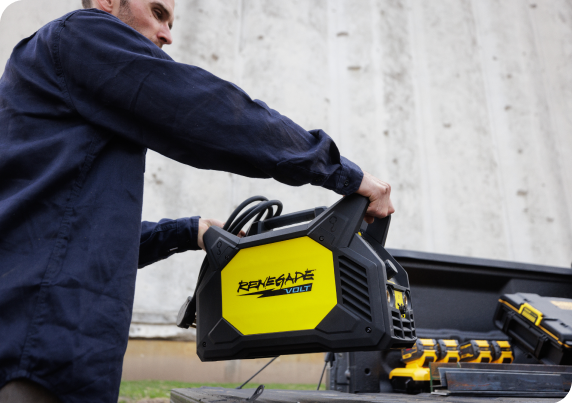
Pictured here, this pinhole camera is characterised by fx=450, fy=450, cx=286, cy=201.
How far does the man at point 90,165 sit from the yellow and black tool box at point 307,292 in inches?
4.8

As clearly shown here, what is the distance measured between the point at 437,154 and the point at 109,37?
4.19 m

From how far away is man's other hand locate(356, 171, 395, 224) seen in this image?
928 millimetres

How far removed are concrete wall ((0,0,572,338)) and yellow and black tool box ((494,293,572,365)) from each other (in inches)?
80.0

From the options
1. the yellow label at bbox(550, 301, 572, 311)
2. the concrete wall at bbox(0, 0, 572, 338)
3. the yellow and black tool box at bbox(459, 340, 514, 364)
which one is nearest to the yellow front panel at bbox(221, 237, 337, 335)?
the yellow and black tool box at bbox(459, 340, 514, 364)

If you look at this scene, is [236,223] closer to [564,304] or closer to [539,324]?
[539,324]

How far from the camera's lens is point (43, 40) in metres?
0.84

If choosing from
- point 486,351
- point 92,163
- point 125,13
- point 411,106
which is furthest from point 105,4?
point 411,106

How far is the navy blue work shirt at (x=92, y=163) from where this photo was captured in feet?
2.18

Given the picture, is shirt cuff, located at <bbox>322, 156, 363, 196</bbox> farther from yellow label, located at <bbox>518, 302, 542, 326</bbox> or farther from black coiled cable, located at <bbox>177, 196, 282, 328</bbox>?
yellow label, located at <bbox>518, 302, 542, 326</bbox>

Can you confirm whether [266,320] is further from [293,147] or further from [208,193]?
[208,193]

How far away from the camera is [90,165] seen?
772 mm

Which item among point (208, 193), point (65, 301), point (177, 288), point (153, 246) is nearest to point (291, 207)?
point (208, 193)

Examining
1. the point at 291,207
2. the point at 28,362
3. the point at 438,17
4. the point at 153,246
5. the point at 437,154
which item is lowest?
the point at 28,362

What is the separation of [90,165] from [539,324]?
171 cm
